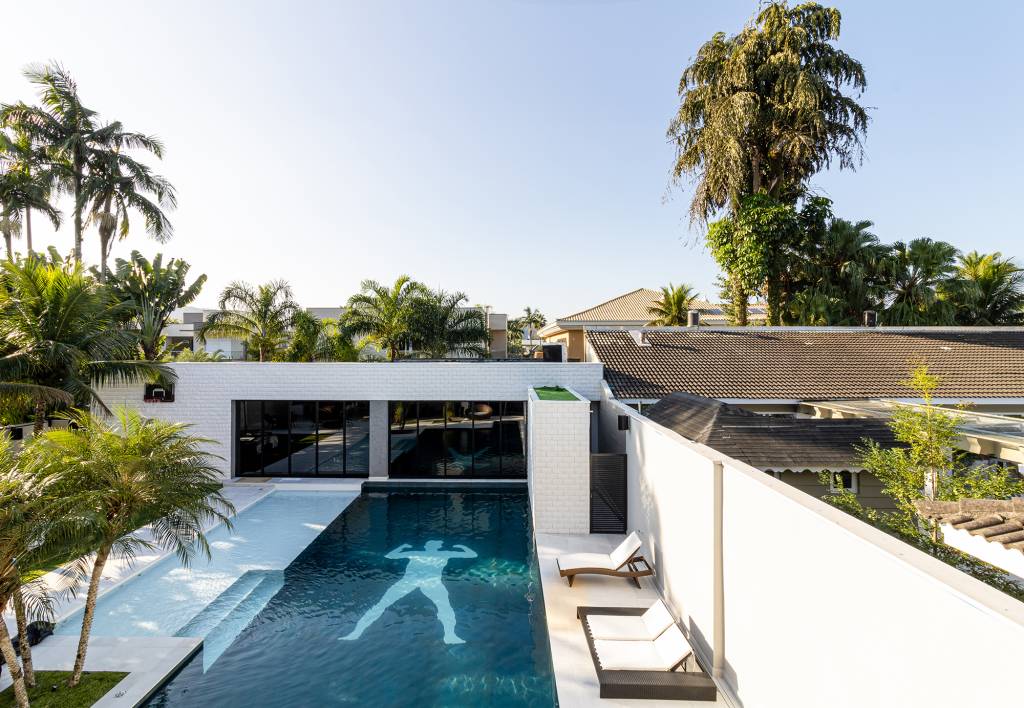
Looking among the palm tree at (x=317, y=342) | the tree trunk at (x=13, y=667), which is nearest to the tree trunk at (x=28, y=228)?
the palm tree at (x=317, y=342)

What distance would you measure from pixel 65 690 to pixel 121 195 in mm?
27372

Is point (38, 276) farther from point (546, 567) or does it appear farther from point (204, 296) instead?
point (546, 567)

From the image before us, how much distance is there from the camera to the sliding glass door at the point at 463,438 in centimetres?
1852

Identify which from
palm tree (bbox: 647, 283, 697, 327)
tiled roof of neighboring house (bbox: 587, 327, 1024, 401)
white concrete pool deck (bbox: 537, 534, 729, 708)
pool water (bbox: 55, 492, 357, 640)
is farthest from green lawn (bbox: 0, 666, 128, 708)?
palm tree (bbox: 647, 283, 697, 327)

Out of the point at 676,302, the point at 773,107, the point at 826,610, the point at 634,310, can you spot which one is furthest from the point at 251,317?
the point at 634,310

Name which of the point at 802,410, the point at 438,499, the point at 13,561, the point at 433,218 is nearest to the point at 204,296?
the point at 433,218

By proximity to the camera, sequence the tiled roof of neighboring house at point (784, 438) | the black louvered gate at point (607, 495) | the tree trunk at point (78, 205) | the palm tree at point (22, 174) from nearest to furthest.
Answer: the tiled roof of neighboring house at point (784, 438) < the black louvered gate at point (607, 495) < the palm tree at point (22, 174) < the tree trunk at point (78, 205)

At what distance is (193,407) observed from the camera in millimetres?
18188

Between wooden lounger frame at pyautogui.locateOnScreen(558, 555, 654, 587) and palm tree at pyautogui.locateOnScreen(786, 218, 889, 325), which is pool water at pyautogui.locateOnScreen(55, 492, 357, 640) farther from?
palm tree at pyautogui.locateOnScreen(786, 218, 889, 325)

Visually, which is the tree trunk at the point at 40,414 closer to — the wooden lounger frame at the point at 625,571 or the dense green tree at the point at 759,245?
the wooden lounger frame at the point at 625,571

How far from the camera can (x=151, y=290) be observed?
22297mm

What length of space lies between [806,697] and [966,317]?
33.4 metres

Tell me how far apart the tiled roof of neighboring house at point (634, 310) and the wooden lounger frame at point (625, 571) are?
2846 cm

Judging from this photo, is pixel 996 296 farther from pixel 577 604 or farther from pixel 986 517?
pixel 577 604
